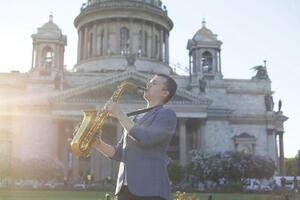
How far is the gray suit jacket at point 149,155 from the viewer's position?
4441 mm

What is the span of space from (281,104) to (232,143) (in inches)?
308

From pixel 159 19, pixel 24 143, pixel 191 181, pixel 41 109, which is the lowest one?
pixel 191 181

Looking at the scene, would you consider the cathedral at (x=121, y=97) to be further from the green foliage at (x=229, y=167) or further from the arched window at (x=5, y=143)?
the green foliage at (x=229, y=167)

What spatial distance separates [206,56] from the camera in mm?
53000

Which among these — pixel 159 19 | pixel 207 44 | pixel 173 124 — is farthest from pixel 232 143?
pixel 173 124

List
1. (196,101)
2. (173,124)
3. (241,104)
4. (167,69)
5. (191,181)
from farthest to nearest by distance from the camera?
1. (167,69)
2. (241,104)
3. (196,101)
4. (191,181)
5. (173,124)

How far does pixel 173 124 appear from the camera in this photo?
4707 mm

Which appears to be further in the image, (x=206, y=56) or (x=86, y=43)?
(x=86, y=43)

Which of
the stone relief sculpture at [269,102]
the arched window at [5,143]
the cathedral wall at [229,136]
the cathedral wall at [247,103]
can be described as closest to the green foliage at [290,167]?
the stone relief sculpture at [269,102]

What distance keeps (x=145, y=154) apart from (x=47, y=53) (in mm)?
48038

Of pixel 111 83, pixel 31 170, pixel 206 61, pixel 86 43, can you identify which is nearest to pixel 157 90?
pixel 31 170

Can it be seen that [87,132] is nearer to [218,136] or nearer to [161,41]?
[218,136]

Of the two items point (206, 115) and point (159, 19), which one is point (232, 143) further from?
point (159, 19)

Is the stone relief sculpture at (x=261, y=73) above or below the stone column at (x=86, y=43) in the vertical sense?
below
